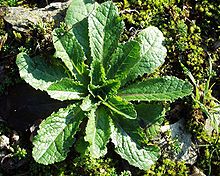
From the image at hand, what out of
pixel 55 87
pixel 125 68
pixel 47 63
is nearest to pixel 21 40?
pixel 47 63

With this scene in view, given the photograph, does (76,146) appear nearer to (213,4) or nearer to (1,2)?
(1,2)

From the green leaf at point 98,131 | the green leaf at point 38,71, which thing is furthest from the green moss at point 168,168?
the green leaf at point 38,71

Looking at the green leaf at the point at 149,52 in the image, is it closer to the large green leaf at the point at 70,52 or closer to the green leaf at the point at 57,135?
the large green leaf at the point at 70,52

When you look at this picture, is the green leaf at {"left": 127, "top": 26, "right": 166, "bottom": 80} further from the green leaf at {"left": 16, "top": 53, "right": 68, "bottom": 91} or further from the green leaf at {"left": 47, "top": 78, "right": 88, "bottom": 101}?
the green leaf at {"left": 16, "top": 53, "right": 68, "bottom": 91}

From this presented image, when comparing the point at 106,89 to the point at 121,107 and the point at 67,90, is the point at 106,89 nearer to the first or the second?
the point at 121,107

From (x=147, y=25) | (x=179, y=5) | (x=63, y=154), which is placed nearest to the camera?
(x=63, y=154)

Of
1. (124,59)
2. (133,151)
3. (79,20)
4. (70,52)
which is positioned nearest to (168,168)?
(133,151)
